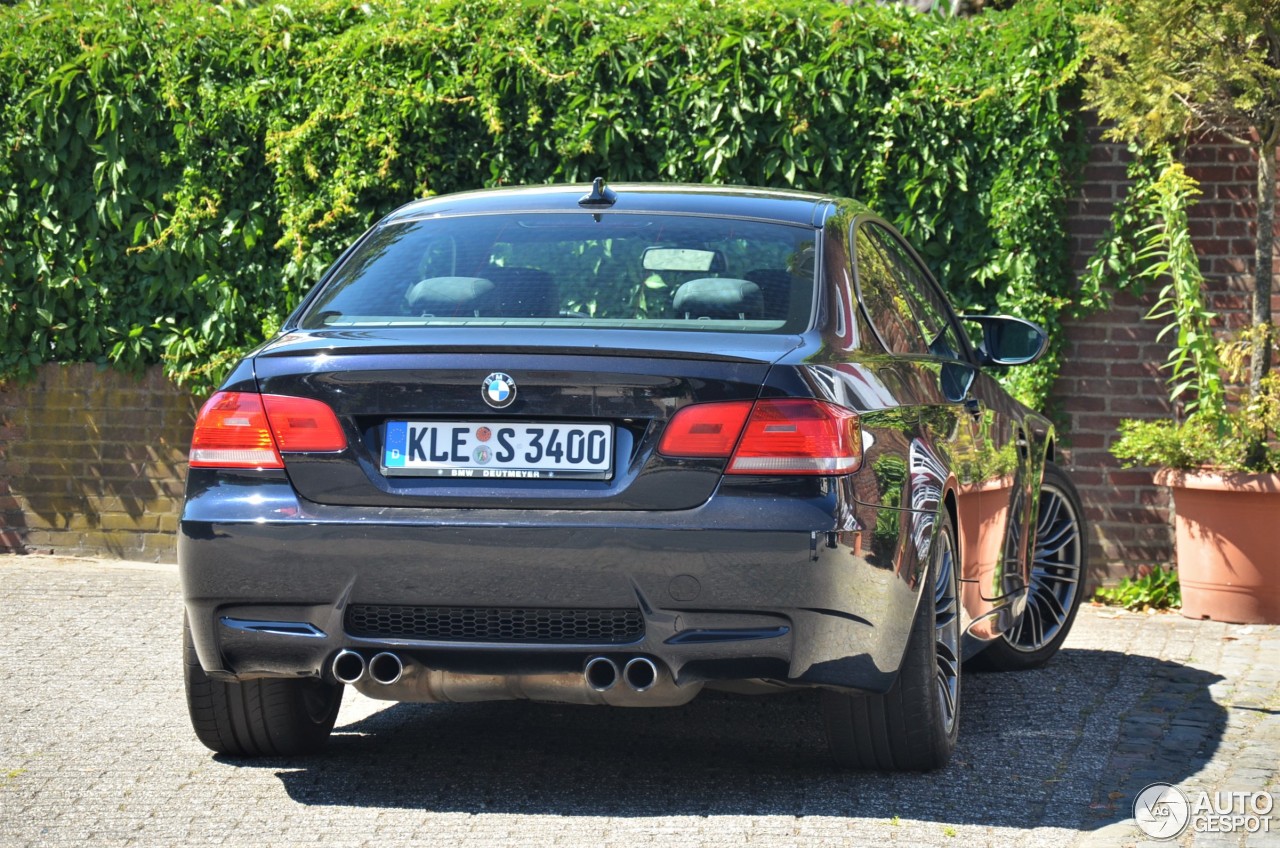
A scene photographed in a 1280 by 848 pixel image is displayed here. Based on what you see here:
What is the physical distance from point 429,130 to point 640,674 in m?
5.28

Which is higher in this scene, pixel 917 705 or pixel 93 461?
pixel 917 705

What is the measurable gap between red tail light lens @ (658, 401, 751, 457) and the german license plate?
0.15 meters

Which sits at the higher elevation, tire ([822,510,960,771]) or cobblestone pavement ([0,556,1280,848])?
tire ([822,510,960,771])

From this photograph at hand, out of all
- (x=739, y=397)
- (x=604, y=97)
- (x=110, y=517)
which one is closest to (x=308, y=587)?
(x=739, y=397)

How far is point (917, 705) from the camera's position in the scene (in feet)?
14.9

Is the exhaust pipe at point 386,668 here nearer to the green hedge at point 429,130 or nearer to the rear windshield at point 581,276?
the rear windshield at point 581,276

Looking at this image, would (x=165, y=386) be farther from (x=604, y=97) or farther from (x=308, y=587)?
(x=308, y=587)

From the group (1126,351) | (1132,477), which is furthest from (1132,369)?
(1132,477)

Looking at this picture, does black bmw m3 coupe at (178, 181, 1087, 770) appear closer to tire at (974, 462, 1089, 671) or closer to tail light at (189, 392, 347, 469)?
tail light at (189, 392, 347, 469)

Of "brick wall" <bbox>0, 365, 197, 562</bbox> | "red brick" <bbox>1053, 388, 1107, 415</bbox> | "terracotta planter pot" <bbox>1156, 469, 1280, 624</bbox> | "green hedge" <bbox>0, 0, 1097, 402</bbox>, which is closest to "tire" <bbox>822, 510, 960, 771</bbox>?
"terracotta planter pot" <bbox>1156, 469, 1280, 624</bbox>

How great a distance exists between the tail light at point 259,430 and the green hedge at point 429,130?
181 inches

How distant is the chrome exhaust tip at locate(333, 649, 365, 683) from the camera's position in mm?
4176

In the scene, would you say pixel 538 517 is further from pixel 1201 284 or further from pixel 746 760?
pixel 1201 284

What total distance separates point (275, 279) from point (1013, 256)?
3.79m
